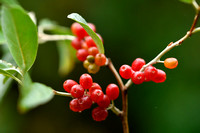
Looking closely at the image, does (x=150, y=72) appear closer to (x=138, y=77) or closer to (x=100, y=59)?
(x=138, y=77)

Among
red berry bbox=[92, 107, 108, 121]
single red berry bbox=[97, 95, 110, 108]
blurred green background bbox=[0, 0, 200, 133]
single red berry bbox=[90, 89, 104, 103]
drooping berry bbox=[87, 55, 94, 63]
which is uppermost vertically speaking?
drooping berry bbox=[87, 55, 94, 63]

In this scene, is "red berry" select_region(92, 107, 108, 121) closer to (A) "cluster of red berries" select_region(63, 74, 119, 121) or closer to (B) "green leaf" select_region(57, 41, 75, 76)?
(A) "cluster of red berries" select_region(63, 74, 119, 121)

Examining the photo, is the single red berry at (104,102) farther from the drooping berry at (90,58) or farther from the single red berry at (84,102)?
the drooping berry at (90,58)

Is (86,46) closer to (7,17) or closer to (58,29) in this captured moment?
(7,17)

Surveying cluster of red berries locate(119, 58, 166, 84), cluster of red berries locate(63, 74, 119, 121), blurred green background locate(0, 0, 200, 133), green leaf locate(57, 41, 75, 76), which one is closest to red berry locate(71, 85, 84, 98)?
cluster of red berries locate(63, 74, 119, 121)

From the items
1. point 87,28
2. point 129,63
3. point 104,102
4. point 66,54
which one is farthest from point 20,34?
point 129,63

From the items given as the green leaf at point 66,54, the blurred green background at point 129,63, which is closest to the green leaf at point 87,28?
the green leaf at point 66,54
